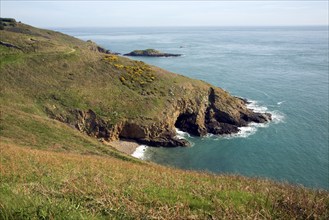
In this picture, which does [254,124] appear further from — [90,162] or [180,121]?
[90,162]

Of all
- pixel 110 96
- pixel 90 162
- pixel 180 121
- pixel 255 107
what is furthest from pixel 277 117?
pixel 90 162

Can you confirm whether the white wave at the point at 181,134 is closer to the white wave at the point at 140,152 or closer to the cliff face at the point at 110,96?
the cliff face at the point at 110,96

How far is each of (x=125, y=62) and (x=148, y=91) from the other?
13.8 m

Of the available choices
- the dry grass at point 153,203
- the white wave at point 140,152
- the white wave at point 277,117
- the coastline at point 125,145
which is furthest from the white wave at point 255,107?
the dry grass at point 153,203

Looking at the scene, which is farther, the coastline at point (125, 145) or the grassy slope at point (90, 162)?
the coastline at point (125, 145)

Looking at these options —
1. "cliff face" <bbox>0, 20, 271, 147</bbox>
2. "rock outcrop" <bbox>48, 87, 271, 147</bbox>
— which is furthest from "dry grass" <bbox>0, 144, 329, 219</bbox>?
"rock outcrop" <bbox>48, 87, 271, 147</bbox>

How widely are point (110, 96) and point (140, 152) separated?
1317 cm

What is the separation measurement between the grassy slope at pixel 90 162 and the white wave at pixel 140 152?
249 inches

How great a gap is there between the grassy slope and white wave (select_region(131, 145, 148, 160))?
6321 millimetres

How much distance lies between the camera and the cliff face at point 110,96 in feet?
184

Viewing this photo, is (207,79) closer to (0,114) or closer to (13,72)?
(13,72)

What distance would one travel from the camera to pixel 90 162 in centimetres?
2086

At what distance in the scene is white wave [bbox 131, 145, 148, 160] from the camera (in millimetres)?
53844

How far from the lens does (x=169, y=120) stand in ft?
208
